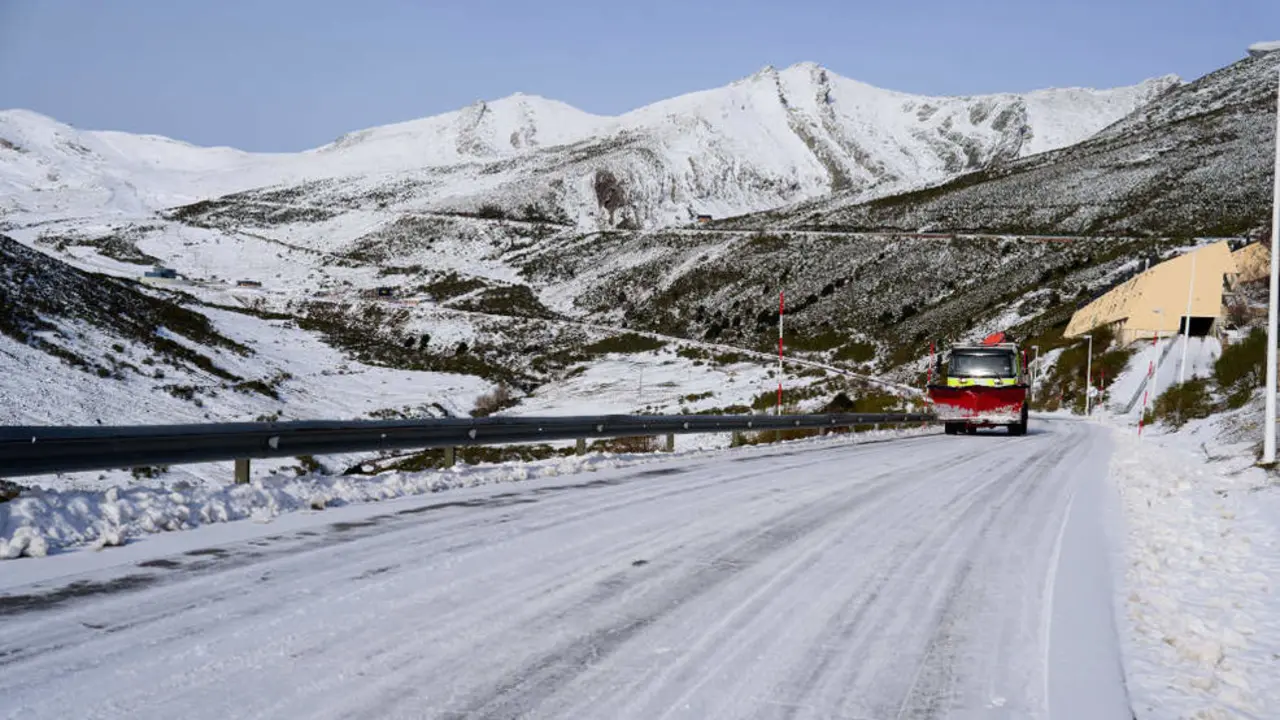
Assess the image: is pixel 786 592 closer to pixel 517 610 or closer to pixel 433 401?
pixel 517 610

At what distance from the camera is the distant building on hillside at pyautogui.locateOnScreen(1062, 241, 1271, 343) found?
62.8 m

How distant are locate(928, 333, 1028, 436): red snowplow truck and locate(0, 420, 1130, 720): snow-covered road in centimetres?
1917

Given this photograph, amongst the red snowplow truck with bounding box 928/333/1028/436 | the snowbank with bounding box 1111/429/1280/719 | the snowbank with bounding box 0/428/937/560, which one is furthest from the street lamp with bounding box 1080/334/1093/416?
the snowbank with bounding box 0/428/937/560

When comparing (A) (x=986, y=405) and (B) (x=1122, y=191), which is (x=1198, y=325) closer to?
(A) (x=986, y=405)

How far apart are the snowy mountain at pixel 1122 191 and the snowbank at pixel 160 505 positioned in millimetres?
89427

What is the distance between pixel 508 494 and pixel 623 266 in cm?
10367

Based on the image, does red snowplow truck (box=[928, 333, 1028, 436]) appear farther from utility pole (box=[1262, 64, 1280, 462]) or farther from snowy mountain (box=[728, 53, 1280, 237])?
snowy mountain (box=[728, 53, 1280, 237])

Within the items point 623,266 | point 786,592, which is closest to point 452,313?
point 623,266

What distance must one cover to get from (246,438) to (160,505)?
8.40 ft

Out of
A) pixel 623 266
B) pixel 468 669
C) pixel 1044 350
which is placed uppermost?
pixel 623 266

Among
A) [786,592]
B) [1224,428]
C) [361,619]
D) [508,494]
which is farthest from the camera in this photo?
[1224,428]

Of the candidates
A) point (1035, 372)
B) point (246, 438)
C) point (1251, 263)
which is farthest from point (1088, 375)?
point (246, 438)

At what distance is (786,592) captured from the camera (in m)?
6.36

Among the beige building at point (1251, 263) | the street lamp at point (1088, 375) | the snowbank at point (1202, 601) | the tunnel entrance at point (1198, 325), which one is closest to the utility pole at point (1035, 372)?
the street lamp at point (1088, 375)
